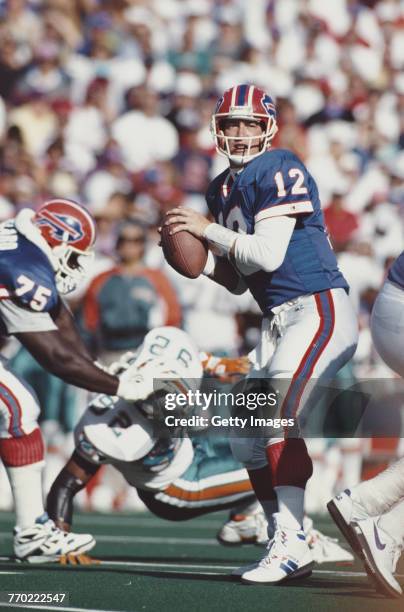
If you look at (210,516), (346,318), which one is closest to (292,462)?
(346,318)

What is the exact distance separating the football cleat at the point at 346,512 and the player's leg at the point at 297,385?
0.34 m

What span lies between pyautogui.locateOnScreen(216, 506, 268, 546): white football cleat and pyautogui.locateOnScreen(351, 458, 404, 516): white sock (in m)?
2.04

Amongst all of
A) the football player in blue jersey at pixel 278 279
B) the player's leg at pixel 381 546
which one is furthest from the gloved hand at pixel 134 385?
the player's leg at pixel 381 546

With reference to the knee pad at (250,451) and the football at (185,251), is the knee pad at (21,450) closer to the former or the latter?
the knee pad at (250,451)

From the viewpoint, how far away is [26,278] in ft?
18.2

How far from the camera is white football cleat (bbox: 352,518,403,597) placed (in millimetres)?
4281

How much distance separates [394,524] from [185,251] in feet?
4.45

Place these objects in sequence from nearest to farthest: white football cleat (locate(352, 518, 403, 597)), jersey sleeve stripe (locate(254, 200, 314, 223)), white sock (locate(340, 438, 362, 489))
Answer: white football cleat (locate(352, 518, 403, 597)) → jersey sleeve stripe (locate(254, 200, 314, 223)) → white sock (locate(340, 438, 362, 489))

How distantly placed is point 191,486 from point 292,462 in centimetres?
142

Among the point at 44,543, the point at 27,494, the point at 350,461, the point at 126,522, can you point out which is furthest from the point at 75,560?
the point at 350,461

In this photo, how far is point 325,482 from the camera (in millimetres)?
8898

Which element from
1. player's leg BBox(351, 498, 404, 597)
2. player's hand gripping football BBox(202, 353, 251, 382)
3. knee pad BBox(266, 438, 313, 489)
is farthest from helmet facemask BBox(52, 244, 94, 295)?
player's leg BBox(351, 498, 404, 597)

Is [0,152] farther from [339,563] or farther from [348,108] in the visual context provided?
[339,563]

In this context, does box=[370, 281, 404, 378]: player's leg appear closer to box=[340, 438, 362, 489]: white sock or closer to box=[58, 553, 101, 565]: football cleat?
box=[58, 553, 101, 565]: football cleat
